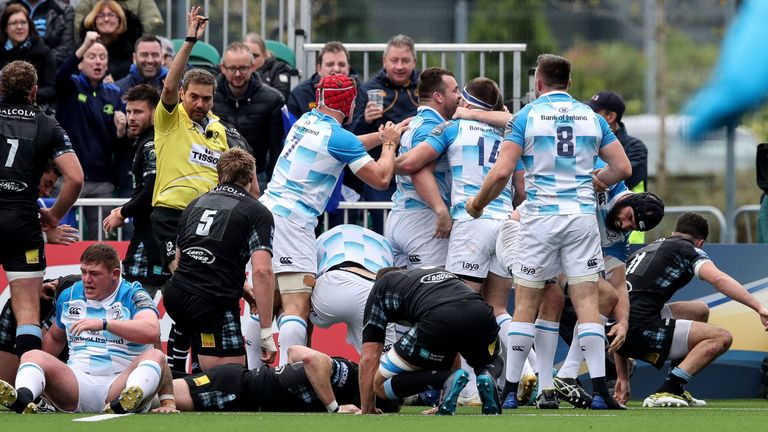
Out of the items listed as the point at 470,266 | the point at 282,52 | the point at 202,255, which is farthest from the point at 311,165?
the point at 282,52

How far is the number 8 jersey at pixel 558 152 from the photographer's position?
998cm

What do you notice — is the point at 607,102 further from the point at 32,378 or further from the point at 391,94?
the point at 32,378

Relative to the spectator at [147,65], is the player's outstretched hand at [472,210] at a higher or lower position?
lower

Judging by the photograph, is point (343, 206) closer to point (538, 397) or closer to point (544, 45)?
point (538, 397)

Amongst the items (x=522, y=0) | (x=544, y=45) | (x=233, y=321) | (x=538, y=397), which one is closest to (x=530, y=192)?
(x=538, y=397)

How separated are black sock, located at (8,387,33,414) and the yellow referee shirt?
2397 mm

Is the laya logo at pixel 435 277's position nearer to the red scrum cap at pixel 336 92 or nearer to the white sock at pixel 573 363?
the white sock at pixel 573 363

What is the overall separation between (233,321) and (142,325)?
2.56 ft

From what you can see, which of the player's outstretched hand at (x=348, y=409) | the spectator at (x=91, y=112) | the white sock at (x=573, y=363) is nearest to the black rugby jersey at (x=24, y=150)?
the spectator at (x=91, y=112)

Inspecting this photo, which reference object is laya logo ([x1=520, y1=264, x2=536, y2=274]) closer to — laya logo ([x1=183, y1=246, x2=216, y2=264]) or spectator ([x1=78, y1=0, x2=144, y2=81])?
laya logo ([x1=183, y1=246, x2=216, y2=264])

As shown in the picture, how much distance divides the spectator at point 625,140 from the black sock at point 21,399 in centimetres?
581

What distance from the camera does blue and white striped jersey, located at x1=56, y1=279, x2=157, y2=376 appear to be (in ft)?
31.9

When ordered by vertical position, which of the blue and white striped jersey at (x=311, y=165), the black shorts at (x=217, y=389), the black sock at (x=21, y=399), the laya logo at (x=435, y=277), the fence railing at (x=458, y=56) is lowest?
the black shorts at (x=217, y=389)

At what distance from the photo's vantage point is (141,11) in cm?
1462
